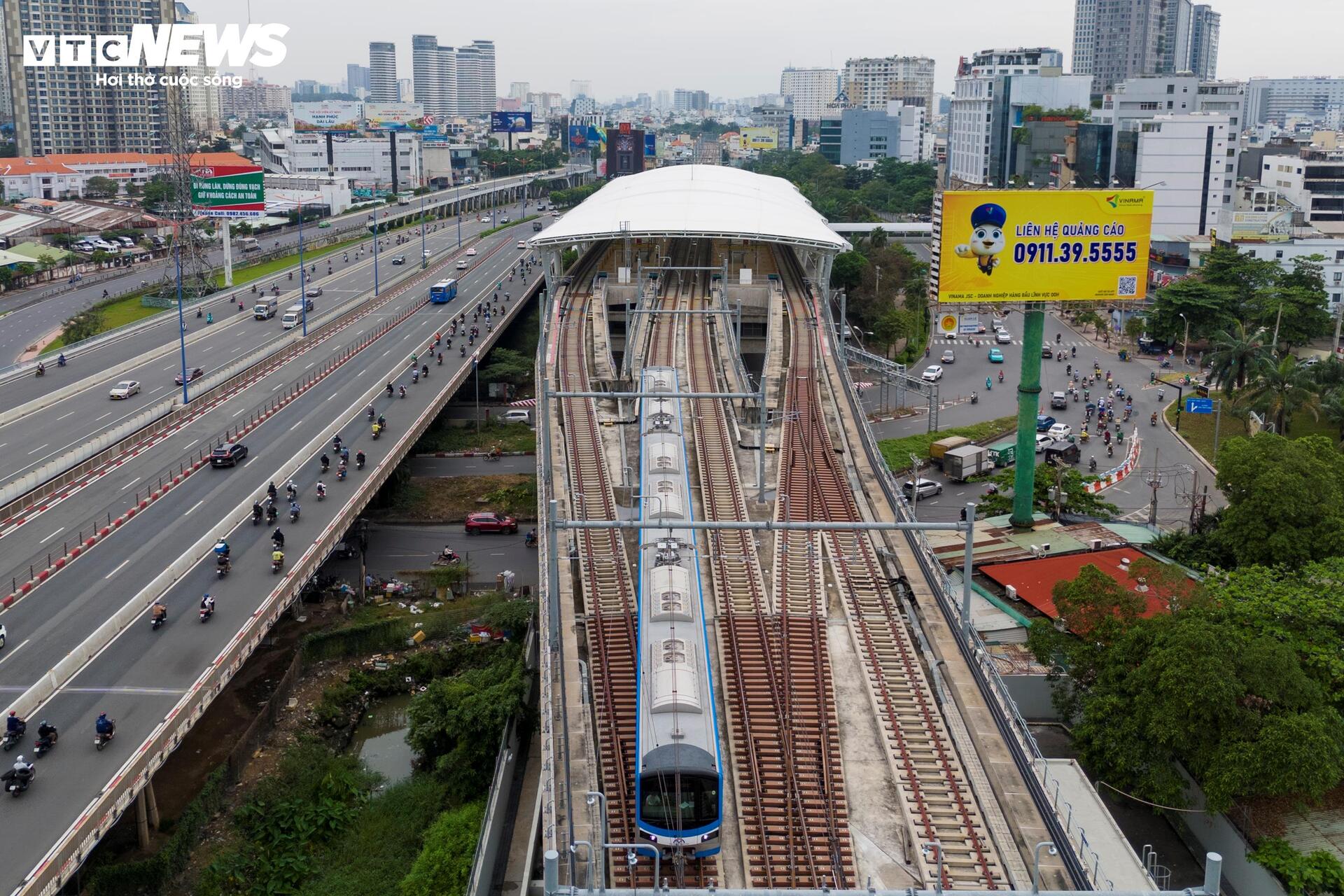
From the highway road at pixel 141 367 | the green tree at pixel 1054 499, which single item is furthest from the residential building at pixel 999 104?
the green tree at pixel 1054 499

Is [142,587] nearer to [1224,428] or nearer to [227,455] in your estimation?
[227,455]

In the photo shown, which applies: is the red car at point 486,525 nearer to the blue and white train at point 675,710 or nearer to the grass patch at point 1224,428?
the blue and white train at point 675,710

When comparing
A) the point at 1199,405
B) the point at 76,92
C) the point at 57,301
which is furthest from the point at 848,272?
the point at 76,92

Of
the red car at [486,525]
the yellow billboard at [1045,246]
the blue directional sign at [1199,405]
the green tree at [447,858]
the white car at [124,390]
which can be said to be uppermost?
the yellow billboard at [1045,246]

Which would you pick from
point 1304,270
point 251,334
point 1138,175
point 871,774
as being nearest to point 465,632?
point 871,774

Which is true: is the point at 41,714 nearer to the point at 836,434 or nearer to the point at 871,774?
the point at 871,774
